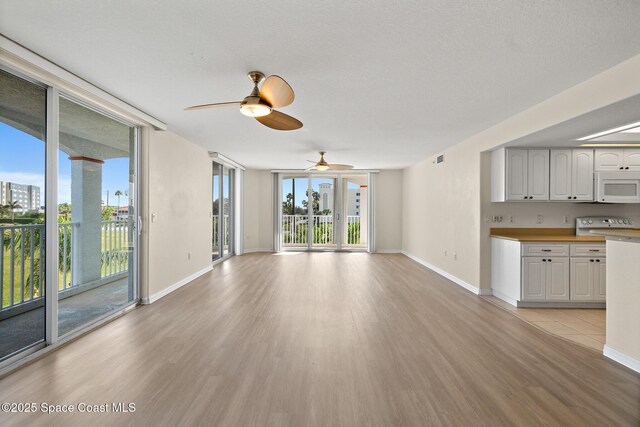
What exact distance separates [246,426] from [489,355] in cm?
212

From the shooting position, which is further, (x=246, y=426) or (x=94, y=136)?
(x=94, y=136)

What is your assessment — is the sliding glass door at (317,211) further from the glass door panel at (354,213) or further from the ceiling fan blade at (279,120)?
the ceiling fan blade at (279,120)

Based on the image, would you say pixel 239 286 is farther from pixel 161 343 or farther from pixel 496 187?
pixel 496 187

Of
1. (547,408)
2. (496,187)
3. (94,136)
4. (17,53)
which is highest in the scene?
(17,53)

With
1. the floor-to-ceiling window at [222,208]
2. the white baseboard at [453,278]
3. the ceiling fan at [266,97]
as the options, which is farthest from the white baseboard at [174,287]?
the white baseboard at [453,278]

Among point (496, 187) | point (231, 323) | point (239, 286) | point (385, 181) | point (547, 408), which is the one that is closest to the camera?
point (547, 408)

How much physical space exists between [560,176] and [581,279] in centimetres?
146

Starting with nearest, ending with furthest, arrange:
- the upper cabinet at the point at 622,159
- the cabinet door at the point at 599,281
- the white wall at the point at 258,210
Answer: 1. the cabinet door at the point at 599,281
2. the upper cabinet at the point at 622,159
3. the white wall at the point at 258,210

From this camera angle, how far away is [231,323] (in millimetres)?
3299

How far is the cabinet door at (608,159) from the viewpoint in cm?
419

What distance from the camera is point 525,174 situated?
425cm

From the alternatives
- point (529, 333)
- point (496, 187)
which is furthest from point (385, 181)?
point (529, 333)

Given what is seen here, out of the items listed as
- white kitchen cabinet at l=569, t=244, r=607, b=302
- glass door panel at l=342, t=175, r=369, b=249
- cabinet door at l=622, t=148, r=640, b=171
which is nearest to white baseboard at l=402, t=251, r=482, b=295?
white kitchen cabinet at l=569, t=244, r=607, b=302

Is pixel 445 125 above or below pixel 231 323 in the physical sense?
above
